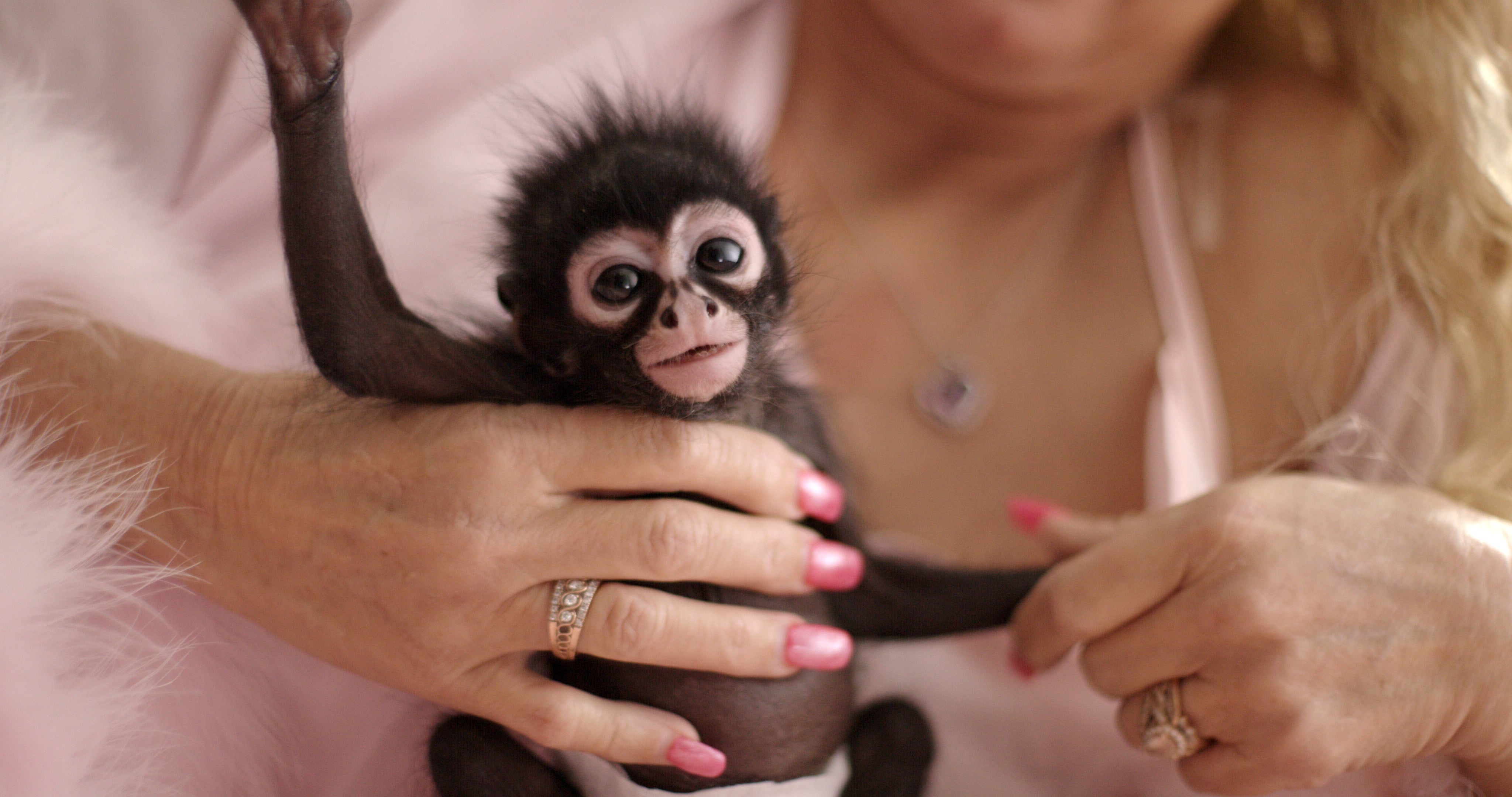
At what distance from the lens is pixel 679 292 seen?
794 mm

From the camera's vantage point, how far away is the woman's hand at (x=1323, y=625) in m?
0.89

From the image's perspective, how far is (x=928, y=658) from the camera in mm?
1297

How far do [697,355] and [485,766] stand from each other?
0.47 m

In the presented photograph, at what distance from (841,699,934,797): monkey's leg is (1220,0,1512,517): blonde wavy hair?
63 centimetres

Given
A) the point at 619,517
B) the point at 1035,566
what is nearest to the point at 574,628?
the point at 619,517

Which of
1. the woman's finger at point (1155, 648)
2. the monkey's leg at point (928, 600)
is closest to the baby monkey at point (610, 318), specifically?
the monkey's leg at point (928, 600)

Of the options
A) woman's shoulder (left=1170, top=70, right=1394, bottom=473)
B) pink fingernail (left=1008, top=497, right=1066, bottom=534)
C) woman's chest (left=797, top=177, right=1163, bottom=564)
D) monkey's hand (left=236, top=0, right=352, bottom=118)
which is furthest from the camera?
woman's chest (left=797, top=177, right=1163, bottom=564)

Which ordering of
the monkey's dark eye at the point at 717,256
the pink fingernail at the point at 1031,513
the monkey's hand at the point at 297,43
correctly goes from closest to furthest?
the monkey's hand at the point at 297,43
the monkey's dark eye at the point at 717,256
the pink fingernail at the point at 1031,513

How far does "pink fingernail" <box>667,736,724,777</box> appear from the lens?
0.90 metres

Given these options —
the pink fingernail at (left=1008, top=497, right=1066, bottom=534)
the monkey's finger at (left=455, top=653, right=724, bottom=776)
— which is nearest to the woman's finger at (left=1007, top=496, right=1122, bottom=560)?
the pink fingernail at (left=1008, top=497, right=1066, bottom=534)

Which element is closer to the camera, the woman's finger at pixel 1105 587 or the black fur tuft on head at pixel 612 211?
the black fur tuft on head at pixel 612 211

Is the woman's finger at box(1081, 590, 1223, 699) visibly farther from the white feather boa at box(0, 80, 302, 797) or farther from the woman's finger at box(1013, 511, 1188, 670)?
the white feather boa at box(0, 80, 302, 797)

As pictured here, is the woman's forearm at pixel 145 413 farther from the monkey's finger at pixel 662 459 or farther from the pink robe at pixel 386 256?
the monkey's finger at pixel 662 459

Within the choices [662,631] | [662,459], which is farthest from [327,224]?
[662,631]
